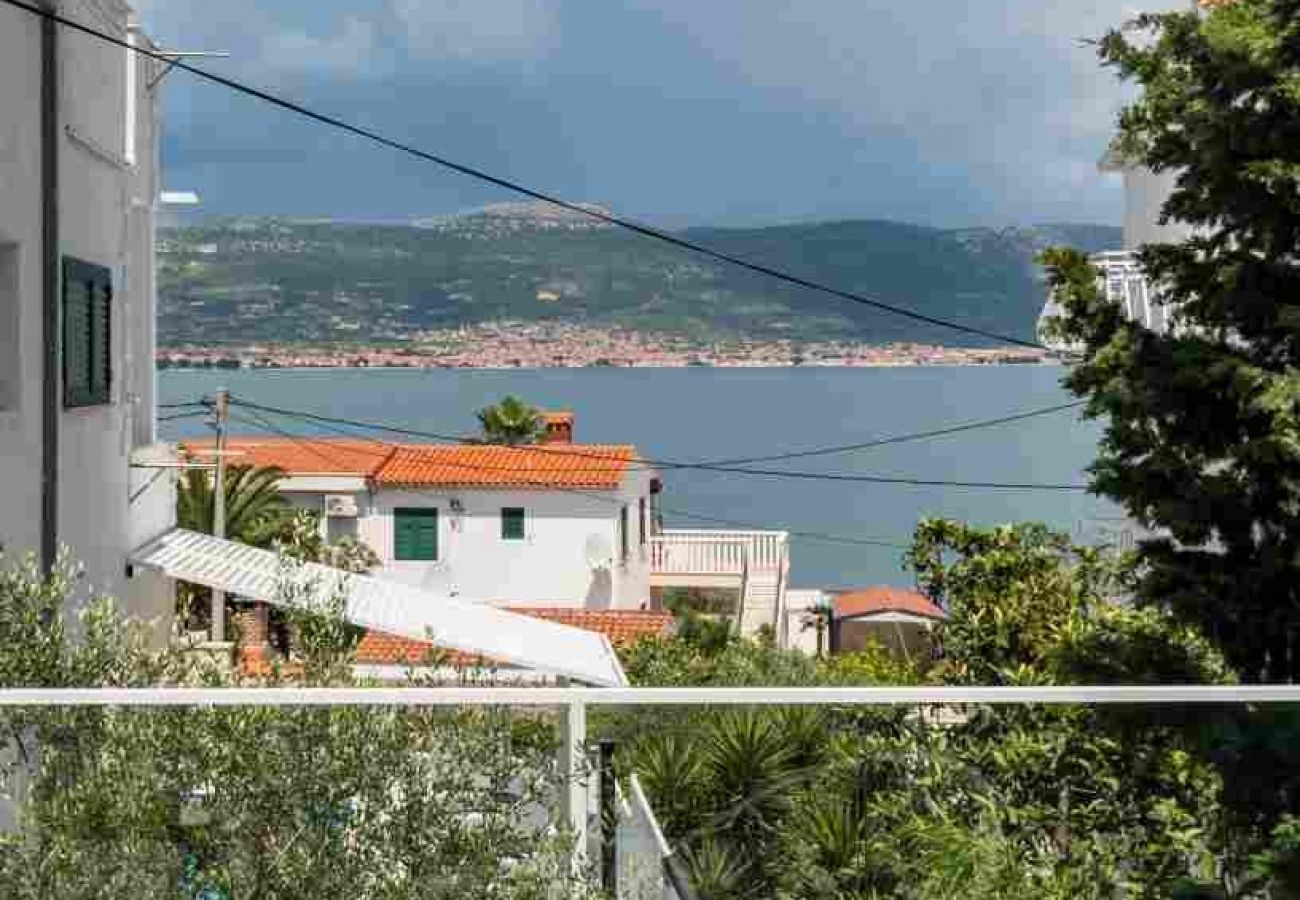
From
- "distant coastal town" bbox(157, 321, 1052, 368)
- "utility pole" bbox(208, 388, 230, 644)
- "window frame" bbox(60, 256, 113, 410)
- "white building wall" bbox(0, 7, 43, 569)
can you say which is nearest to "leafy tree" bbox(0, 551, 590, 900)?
"white building wall" bbox(0, 7, 43, 569)

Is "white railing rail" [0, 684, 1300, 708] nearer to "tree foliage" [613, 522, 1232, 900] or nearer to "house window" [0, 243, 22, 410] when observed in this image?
"tree foliage" [613, 522, 1232, 900]

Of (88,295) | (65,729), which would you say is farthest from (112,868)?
(88,295)

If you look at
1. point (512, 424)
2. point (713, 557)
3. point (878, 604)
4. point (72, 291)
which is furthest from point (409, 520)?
point (72, 291)

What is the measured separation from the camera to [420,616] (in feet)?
46.9

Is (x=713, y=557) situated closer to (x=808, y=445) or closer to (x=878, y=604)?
(x=878, y=604)

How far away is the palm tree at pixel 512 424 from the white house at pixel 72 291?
3238 centimetres

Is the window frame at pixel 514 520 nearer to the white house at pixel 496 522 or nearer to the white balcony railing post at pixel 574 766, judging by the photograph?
the white house at pixel 496 522

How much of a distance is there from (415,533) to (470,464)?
2.03 m

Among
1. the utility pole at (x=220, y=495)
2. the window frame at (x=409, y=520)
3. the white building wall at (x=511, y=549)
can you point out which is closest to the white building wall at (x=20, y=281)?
the utility pole at (x=220, y=495)

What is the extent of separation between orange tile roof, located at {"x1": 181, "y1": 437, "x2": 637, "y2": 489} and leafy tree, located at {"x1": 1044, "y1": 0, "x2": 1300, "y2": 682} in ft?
93.9

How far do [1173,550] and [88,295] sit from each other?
6.89 meters

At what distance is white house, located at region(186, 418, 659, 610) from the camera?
36.5m

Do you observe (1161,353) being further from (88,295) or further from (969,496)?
(969,496)

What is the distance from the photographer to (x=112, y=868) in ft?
10.7
